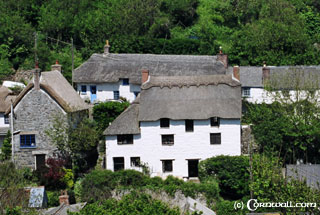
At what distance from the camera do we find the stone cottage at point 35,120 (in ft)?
135

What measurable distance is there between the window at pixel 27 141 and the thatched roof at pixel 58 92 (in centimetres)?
240

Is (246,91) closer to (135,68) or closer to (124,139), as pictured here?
(135,68)

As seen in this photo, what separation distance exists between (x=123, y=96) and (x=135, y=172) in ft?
44.6

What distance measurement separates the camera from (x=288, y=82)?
46281mm

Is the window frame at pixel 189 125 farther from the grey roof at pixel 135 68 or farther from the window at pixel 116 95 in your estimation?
the window at pixel 116 95

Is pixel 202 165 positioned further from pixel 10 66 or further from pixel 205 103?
pixel 10 66

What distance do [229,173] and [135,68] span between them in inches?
679

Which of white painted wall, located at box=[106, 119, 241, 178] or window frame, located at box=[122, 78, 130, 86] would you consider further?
window frame, located at box=[122, 78, 130, 86]

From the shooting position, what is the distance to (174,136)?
41.0 metres

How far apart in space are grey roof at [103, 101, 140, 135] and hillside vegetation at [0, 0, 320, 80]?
51.2 ft

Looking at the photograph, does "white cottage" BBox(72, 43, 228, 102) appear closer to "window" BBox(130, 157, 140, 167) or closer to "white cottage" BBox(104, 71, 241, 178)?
"white cottage" BBox(104, 71, 241, 178)

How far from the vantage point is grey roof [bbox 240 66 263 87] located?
5241 centimetres

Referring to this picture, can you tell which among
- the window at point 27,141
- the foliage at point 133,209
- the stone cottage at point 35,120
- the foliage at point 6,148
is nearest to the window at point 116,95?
the stone cottage at point 35,120

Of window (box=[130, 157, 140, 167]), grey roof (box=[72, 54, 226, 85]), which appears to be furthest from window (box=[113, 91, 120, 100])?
window (box=[130, 157, 140, 167])
